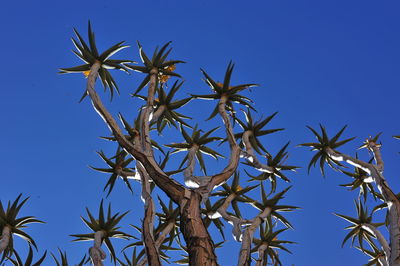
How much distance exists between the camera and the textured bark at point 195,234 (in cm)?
376

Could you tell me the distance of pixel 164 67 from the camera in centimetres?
729

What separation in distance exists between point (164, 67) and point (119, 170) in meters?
1.95

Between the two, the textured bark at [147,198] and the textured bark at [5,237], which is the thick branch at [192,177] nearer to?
the textured bark at [147,198]

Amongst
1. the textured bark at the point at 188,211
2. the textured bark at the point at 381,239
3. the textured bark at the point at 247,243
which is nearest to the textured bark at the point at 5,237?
the textured bark at the point at 188,211

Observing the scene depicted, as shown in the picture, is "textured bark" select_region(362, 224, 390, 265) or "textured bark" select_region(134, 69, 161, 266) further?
"textured bark" select_region(362, 224, 390, 265)

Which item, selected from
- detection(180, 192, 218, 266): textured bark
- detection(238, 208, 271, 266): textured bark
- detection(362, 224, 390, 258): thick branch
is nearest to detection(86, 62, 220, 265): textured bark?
detection(180, 192, 218, 266): textured bark

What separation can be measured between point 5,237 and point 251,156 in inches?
161

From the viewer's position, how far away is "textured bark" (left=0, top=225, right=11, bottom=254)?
6.44 m

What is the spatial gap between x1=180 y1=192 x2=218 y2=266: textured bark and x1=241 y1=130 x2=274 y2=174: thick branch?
221 centimetres

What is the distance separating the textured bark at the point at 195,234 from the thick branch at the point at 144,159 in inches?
5.5

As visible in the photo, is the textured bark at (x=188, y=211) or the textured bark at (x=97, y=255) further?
the textured bark at (x=97, y=255)

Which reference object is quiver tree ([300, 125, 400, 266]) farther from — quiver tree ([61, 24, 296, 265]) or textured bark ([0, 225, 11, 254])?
textured bark ([0, 225, 11, 254])

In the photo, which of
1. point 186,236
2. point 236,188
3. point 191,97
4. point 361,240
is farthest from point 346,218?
point 186,236

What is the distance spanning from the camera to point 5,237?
6758 millimetres
